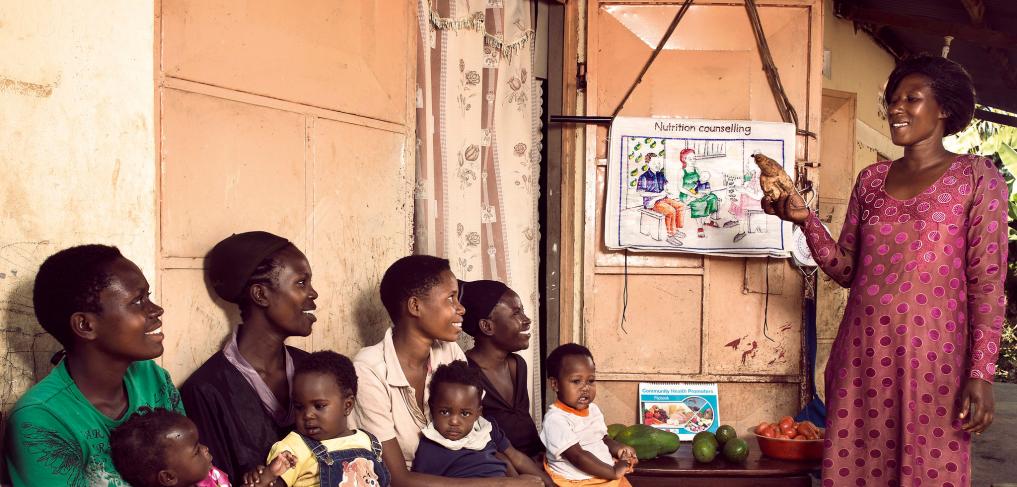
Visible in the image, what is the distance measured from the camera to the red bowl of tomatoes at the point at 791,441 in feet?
14.2

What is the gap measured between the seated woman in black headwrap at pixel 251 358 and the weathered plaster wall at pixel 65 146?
0.26 metres

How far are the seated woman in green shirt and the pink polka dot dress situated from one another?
96.9 inches

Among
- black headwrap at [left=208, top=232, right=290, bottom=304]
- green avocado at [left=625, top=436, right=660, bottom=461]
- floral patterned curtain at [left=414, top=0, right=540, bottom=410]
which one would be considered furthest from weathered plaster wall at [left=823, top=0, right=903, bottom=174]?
black headwrap at [left=208, top=232, right=290, bottom=304]

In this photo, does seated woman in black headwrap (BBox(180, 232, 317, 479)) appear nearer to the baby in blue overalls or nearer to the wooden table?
the baby in blue overalls

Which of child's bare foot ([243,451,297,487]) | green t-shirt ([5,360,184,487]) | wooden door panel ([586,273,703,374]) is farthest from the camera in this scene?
wooden door panel ([586,273,703,374])

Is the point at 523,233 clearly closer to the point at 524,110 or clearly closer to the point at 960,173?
the point at 524,110

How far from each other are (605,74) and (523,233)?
3.52 ft

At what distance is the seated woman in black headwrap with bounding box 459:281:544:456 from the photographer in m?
3.68

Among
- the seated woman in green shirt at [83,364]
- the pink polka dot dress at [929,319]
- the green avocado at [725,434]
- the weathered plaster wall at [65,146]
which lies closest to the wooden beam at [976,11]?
the pink polka dot dress at [929,319]

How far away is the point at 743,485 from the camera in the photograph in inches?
165

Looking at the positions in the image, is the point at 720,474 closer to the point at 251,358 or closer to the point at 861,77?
the point at 251,358

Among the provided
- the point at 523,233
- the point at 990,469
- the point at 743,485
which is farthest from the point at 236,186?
the point at 990,469

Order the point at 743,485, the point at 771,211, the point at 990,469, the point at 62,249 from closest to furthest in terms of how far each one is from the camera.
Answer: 1. the point at 62,249
2. the point at 771,211
3. the point at 743,485
4. the point at 990,469

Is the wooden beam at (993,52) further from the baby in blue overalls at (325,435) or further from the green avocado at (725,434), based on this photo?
the baby in blue overalls at (325,435)
